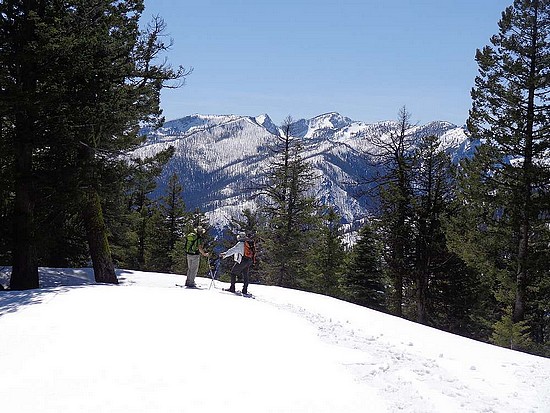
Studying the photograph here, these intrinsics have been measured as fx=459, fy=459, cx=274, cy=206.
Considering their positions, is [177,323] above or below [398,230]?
below

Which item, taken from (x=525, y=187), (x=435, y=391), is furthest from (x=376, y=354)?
(x=525, y=187)

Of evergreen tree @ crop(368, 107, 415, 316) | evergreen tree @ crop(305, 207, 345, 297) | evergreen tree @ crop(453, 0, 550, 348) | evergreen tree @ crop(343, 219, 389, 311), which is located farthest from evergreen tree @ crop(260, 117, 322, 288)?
evergreen tree @ crop(453, 0, 550, 348)

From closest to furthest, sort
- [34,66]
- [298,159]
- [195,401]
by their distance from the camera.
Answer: [195,401]
[34,66]
[298,159]

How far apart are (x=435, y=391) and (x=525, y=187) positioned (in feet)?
49.8

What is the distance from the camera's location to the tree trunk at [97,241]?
614 inches

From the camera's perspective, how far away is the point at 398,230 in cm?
2433

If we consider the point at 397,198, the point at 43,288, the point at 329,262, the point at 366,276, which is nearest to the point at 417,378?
the point at 43,288

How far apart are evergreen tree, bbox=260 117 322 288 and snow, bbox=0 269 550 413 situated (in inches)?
782

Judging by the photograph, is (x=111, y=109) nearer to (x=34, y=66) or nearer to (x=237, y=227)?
(x=34, y=66)

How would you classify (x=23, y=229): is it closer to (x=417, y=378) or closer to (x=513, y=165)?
(x=417, y=378)

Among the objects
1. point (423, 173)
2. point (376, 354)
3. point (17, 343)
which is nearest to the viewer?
point (17, 343)

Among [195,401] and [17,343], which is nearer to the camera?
[195,401]

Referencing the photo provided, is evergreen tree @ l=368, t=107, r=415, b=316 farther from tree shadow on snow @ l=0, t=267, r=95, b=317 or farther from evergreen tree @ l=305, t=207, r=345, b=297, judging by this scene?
tree shadow on snow @ l=0, t=267, r=95, b=317

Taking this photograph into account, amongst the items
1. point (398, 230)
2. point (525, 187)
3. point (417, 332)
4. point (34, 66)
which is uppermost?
point (34, 66)
